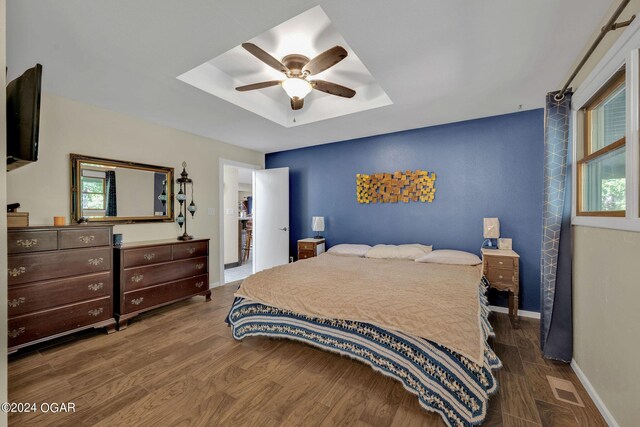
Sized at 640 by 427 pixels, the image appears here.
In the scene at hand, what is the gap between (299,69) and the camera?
2.32 metres

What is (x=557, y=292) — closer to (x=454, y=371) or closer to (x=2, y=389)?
(x=454, y=371)

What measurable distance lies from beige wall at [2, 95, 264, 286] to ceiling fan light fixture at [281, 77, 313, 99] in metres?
2.32

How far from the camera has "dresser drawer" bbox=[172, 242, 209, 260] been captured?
135 inches

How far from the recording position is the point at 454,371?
1.56 metres

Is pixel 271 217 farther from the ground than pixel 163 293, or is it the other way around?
pixel 271 217

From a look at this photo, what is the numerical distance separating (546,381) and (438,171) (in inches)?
101

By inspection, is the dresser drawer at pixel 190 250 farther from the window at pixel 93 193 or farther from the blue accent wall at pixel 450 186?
the blue accent wall at pixel 450 186

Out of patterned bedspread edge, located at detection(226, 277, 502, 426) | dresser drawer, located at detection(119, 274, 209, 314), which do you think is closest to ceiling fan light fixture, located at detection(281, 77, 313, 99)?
patterned bedspread edge, located at detection(226, 277, 502, 426)

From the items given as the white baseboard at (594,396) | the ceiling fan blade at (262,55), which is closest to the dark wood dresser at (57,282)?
the ceiling fan blade at (262,55)

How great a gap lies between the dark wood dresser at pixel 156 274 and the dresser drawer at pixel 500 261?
3.60 m

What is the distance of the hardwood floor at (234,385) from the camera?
1.60 m

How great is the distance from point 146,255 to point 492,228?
4.10 meters

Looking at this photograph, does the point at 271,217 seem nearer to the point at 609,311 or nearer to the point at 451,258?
the point at 451,258

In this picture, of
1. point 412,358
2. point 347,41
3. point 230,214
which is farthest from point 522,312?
point 230,214
